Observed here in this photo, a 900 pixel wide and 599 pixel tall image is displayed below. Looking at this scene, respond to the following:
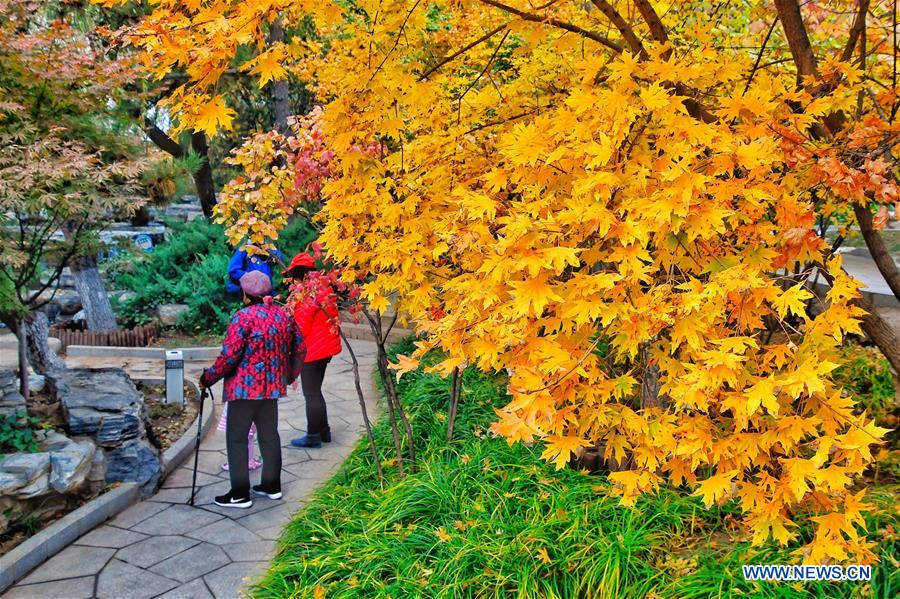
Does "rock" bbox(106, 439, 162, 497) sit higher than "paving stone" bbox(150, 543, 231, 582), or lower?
higher

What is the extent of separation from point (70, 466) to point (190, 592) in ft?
4.83

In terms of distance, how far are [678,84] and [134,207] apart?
15.7ft

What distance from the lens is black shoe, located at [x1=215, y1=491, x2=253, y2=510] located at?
5.19 metres

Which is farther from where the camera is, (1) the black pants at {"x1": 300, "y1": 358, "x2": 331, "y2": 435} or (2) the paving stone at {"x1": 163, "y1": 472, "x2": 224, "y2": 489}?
(1) the black pants at {"x1": 300, "y1": 358, "x2": 331, "y2": 435}

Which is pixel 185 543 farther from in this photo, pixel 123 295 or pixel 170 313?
pixel 123 295

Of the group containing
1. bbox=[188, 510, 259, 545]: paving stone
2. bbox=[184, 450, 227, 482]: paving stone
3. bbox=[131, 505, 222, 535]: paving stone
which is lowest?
bbox=[188, 510, 259, 545]: paving stone

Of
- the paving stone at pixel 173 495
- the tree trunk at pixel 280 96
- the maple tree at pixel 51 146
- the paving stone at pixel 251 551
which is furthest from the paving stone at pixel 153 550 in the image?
the tree trunk at pixel 280 96

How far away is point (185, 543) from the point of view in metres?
4.65

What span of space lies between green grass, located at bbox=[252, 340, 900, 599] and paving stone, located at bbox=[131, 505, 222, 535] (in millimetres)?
793

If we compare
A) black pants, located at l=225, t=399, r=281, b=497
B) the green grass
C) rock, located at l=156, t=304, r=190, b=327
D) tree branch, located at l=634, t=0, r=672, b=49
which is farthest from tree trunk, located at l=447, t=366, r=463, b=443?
rock, located at l=156, t=304, r=190, b=327

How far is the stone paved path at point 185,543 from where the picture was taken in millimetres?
4121

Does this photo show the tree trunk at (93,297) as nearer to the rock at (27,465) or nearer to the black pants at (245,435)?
the rock at (27,465)

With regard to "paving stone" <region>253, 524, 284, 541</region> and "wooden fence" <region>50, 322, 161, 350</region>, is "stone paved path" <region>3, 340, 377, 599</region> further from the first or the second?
"wooden fence" <region>50, 322, 161, 350</region>

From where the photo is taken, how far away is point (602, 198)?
2512 mm
